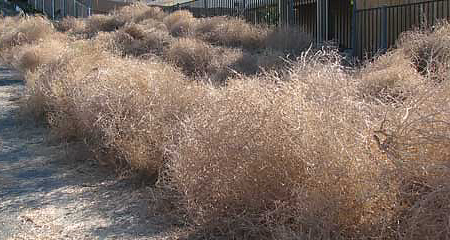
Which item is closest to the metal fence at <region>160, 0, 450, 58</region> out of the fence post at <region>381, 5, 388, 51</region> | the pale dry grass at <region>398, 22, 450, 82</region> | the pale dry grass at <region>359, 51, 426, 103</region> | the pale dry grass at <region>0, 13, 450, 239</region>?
the fence post at <region>381, 5, 388, 51</region>

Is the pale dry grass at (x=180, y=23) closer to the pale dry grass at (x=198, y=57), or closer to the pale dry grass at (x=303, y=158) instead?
the pale dry grass at (x=198, y=57)

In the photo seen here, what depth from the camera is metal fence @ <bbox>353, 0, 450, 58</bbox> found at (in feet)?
45.7

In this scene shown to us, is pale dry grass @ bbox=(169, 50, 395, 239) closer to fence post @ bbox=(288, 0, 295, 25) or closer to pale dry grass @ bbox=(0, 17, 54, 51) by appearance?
fence post @ bbox=(288, 0, 295, 25)

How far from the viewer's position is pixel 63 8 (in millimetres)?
38844

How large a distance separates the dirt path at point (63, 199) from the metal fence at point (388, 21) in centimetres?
821

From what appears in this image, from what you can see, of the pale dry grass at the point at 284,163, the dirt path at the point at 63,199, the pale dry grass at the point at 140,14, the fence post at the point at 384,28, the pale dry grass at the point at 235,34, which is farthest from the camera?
the pale dry grass at the point at 140,14

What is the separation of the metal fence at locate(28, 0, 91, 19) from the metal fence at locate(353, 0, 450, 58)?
20.5 meters

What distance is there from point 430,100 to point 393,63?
20.1 feet

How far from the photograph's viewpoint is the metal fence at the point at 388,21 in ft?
45.7

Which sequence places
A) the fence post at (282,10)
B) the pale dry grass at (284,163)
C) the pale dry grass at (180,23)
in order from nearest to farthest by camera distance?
the pale dry grass at (284,163), the fence post at (282,10), the pale dry grass at (180,23)

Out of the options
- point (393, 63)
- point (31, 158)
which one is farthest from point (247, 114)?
point (393, 63)

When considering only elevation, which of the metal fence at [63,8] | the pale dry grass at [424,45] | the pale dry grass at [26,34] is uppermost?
the metal fence at [63,8]

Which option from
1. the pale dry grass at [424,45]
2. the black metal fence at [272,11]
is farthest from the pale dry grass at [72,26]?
the pale dry grass at [424,45]

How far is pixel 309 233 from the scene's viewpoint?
4059mm
